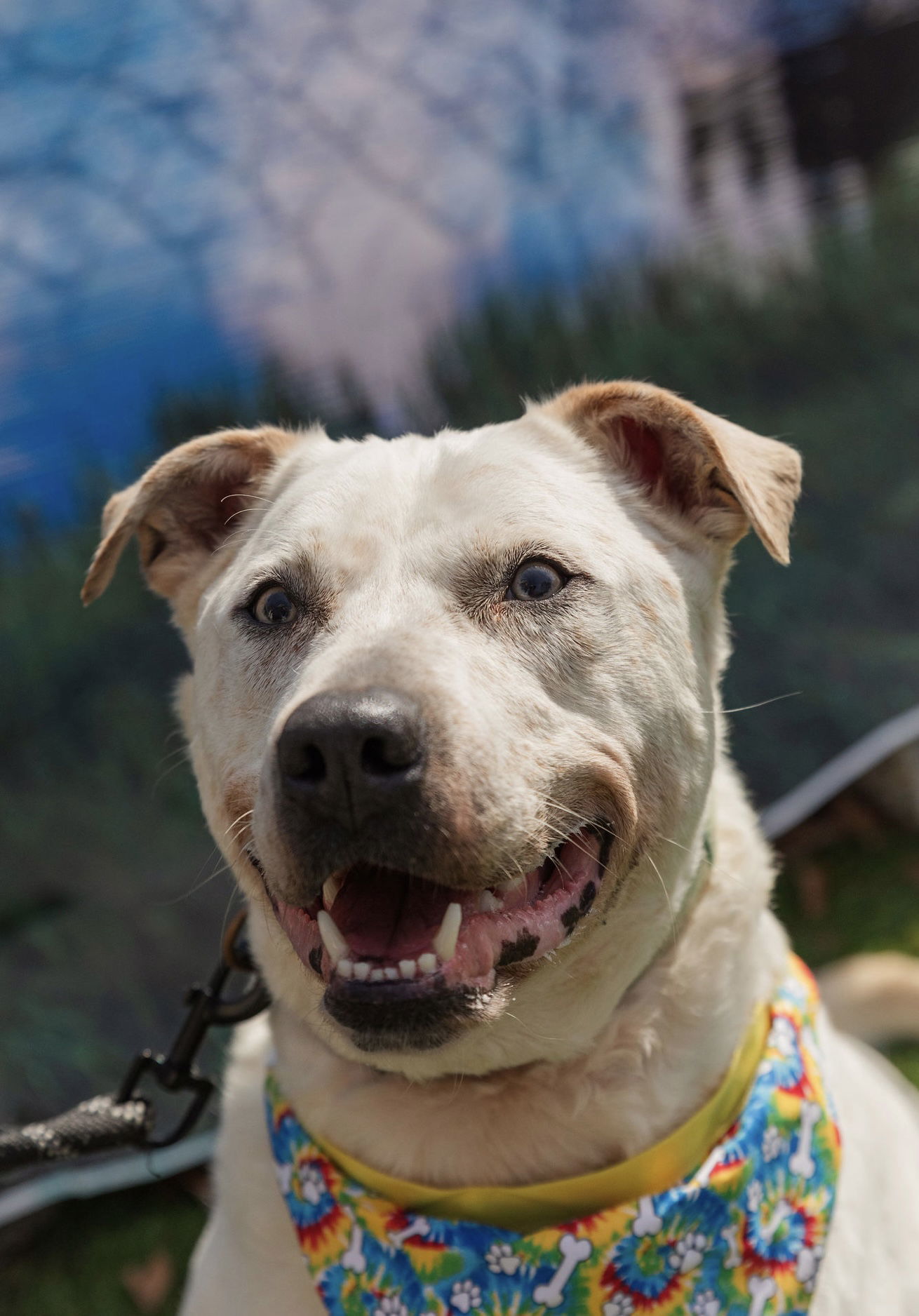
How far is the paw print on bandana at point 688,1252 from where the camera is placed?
2.18 meters

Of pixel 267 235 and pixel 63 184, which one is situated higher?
pixel 63 184

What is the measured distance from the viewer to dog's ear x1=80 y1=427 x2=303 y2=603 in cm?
247

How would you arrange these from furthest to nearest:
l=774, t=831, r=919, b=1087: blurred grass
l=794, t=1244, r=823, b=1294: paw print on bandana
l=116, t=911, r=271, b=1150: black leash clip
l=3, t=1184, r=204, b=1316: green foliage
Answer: l=774, t=831, r=919, b=1087: blurred grass < l=3, t=1184, r=204, b=1316: green foliage < l=116, t=911, r=271, b=1150: black leash clip < l=794, t=1244, r=823, b=1294: paw print on bandana

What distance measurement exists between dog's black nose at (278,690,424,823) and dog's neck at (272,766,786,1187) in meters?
0.80

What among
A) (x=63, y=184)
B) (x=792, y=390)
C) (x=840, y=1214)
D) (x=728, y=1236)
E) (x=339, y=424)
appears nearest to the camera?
(x=728, y=1236)

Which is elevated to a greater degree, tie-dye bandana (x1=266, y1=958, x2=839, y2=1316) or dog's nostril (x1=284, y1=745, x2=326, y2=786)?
dog's nostril (x1=284, y1=745, x2=326, y2=786)

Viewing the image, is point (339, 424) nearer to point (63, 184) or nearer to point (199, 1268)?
point (63, 184)

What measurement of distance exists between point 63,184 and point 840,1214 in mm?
3884

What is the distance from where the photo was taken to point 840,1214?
2385mm

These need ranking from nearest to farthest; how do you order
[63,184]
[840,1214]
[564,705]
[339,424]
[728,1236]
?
1. [564,705]
2. [728,1236]
3. [840,1214]
4. [63,184]
5. [339,424]

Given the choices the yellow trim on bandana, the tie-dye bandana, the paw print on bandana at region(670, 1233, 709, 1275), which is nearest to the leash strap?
the tie-dye bandana

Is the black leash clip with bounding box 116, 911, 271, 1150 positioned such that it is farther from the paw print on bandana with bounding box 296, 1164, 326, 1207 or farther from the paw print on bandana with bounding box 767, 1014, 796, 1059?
the paw print on bandana with bounding box 767, 1014, 796, 1059

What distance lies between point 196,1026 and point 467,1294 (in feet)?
2.84

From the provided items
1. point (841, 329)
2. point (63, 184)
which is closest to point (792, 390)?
point (841, 329)
